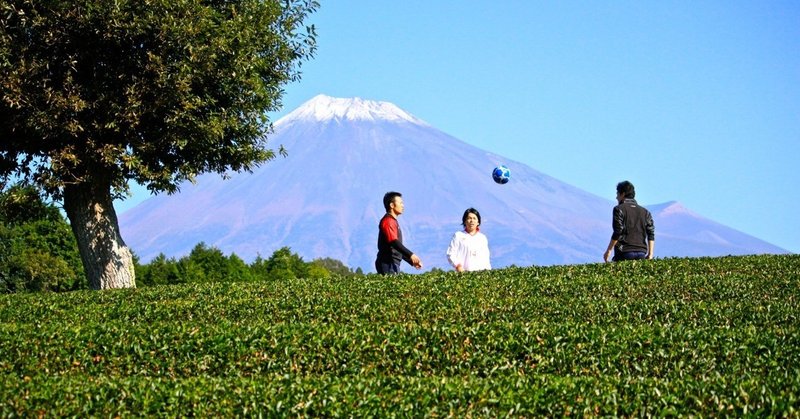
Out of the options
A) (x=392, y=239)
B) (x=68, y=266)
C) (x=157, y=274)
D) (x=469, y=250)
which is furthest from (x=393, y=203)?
(x=68, y=266)

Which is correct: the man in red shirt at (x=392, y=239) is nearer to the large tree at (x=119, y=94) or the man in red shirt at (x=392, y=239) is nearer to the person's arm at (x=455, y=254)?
the person's arm at (x=455, y=254)

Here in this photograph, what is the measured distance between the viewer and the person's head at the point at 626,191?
64.8 ft

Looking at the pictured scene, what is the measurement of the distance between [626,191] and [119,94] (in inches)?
449

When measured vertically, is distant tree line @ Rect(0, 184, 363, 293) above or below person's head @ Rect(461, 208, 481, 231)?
above

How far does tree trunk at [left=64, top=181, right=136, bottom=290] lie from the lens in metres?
23.7

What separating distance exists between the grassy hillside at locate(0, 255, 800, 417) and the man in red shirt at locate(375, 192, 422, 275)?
548 mm

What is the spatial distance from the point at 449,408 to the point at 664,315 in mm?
6736

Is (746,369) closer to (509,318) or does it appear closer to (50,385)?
(509,318)

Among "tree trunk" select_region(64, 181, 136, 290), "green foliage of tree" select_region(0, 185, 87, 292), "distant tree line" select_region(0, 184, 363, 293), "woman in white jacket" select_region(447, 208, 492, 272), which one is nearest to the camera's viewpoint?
"woman in white jacket" select_region(447, 208, 492, 272)

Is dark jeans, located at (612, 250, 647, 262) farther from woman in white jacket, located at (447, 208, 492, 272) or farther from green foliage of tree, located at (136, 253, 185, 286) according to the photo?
green foliage of tree, located at (136, 253, 185, 286)

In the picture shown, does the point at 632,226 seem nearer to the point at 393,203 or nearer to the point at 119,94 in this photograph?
the point at 393,203

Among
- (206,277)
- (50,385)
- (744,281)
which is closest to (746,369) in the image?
(744,281)

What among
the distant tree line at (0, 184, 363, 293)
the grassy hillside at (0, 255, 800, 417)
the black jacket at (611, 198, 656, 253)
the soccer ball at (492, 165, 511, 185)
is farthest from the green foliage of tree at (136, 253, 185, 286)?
the black jacket at (611, 198, 656, 253)

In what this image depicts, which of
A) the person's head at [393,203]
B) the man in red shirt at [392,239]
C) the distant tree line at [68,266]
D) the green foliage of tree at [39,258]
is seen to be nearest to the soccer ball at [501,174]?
the man in red shirt at [392,239]
